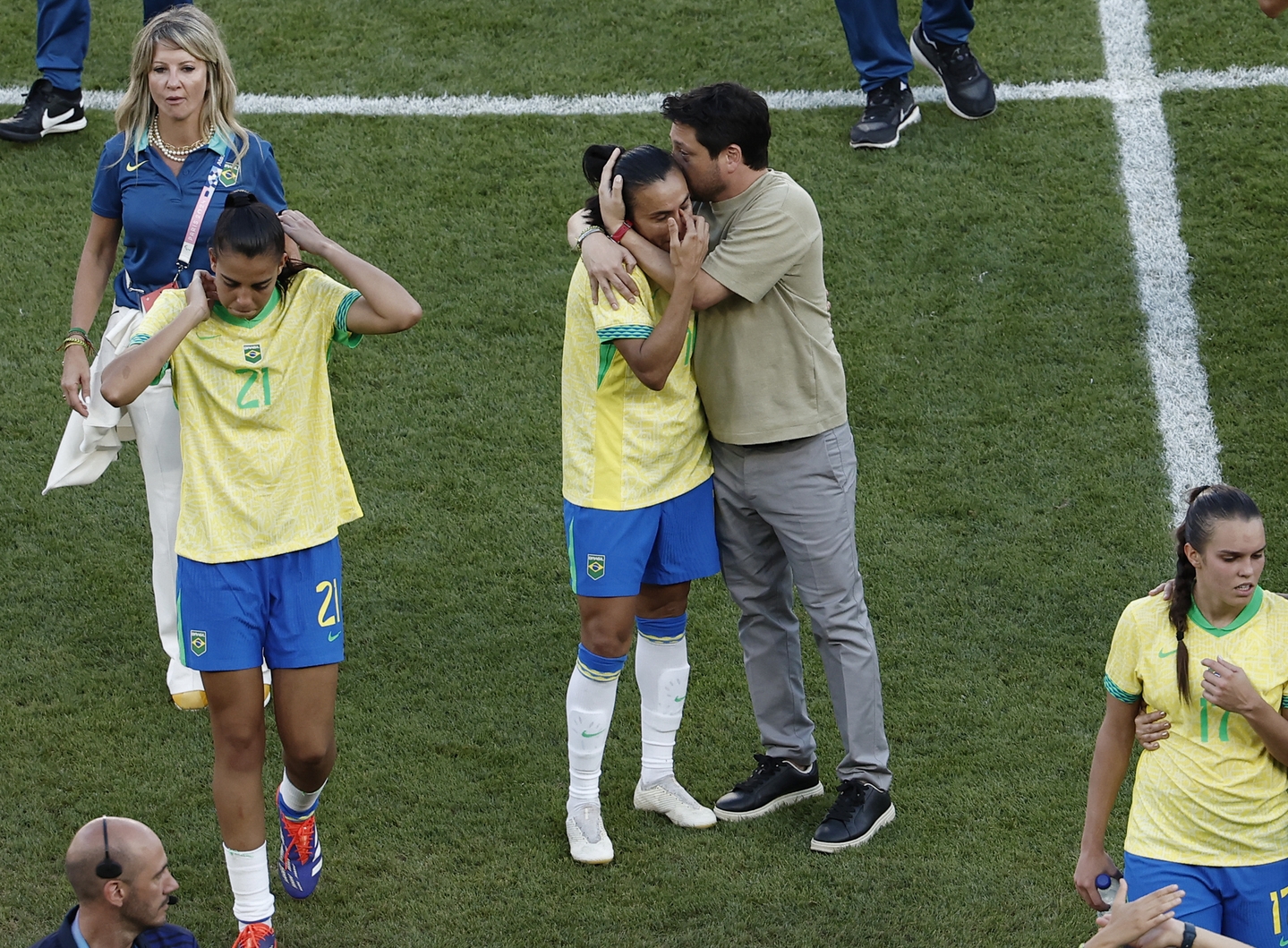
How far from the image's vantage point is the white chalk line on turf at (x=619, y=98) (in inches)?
328

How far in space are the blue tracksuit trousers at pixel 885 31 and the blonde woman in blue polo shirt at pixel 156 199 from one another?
386 cm

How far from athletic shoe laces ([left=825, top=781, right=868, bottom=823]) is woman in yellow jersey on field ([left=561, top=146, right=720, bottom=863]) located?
0.39m

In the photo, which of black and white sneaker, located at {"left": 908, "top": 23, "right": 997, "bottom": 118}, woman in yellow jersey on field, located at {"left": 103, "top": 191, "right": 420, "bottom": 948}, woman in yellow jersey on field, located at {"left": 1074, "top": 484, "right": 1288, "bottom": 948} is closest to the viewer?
woman in yellow jersey on field, located at {"left": 1074, "top": 484, "right": 1288, "bottom": 948}

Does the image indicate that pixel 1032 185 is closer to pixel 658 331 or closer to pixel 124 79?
pixel 658 331

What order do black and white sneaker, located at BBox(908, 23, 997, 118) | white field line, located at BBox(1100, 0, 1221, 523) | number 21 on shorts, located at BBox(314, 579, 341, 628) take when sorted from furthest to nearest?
black and white sneaker, located at BBox(908, 23, 997, 118), white field line, located at BBox(1100, 0, 1221, 523), number 21 on shorts, located at BBox(314, 579, 341, 628)

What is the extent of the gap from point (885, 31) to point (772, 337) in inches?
154

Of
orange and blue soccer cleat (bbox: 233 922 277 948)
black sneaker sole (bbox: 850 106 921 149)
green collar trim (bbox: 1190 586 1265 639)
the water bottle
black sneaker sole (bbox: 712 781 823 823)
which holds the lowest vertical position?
orange and blue soccer cleat (bbox: 233 922 277 948)

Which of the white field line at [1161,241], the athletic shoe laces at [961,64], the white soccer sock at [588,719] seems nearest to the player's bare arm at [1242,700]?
the white soccer sock at [588,719]

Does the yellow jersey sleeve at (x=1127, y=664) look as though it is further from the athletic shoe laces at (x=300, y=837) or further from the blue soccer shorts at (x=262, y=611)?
the athletic shoe laces at (x=300, y=837)

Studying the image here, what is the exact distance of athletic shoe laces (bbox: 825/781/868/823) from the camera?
4.93 meters

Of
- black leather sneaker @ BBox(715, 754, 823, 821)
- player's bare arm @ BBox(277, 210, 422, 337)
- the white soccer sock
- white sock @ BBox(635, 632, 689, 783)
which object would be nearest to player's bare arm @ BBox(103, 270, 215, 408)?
player's bare arm @ BBox(277, 210, 422, 337)

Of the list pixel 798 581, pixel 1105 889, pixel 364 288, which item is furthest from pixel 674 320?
pixel 1105 889

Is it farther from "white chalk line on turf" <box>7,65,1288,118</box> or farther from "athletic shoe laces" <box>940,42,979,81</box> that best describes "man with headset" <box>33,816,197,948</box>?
"athletic shoe laces" <box>940,42,979,81</box>

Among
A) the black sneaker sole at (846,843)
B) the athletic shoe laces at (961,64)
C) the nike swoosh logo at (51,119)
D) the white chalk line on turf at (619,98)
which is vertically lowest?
the black sneaker sole at (846,843)
